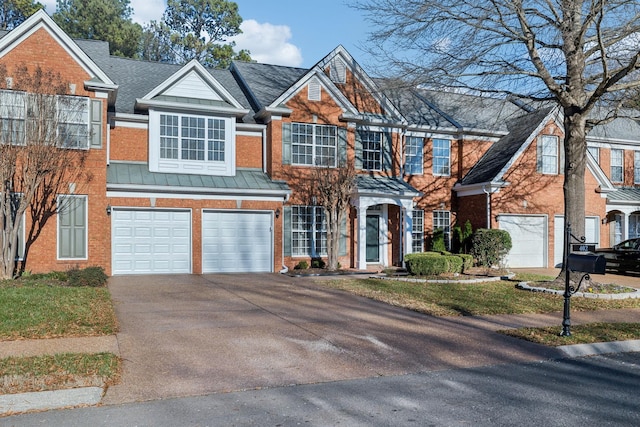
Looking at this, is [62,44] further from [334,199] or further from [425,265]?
[425,265]

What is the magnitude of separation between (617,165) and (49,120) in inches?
1025

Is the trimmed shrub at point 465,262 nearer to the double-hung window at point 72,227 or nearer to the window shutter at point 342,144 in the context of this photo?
the window shutter at point 342,144

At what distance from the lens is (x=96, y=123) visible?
1761 centimetres

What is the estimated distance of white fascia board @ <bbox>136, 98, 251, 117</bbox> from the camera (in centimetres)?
1881

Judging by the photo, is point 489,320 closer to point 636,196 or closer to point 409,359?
point 409,359

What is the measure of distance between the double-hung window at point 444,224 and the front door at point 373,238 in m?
3.27

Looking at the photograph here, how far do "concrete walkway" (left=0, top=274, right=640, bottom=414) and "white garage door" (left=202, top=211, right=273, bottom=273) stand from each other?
556cm

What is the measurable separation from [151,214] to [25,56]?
612 cm

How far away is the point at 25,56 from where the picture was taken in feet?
55.9

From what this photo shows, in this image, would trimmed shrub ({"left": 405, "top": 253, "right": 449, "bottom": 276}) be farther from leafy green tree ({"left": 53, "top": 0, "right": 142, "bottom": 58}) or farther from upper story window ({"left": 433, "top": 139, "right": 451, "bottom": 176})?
leafy green tree ({"left": 53, "top": 0, "right": 142, "bottom": 58})

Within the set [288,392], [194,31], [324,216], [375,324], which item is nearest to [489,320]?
[375,324]

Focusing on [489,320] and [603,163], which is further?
[603,163]

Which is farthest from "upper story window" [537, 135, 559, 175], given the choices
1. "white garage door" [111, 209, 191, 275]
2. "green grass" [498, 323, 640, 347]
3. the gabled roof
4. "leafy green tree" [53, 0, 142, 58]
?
"leafy green tree" [53, 0, 142, 58]

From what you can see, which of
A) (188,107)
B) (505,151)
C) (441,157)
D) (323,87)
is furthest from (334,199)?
(505,151)
